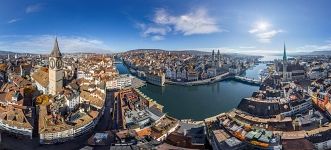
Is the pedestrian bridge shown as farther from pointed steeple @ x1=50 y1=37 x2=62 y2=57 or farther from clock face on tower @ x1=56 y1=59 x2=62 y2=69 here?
pointed steeple @ x1=50 y1=37 x2=62 y2=57

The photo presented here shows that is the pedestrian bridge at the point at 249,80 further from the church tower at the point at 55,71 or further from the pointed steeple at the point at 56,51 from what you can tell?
the pointed steeple at the point at 56,51

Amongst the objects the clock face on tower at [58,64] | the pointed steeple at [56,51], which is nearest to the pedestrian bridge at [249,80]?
the clock face on tower at [58,64]

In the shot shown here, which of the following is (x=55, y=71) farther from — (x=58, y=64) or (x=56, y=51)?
(x=56, y=51)

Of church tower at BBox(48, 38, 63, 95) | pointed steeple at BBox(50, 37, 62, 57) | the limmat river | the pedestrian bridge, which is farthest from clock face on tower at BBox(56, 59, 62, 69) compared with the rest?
the pedestrian bridge

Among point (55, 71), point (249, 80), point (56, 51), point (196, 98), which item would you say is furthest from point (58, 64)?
point (249, 80)

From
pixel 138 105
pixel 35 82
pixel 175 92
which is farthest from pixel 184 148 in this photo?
pixel 175 92

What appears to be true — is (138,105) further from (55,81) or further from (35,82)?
(35,82)
